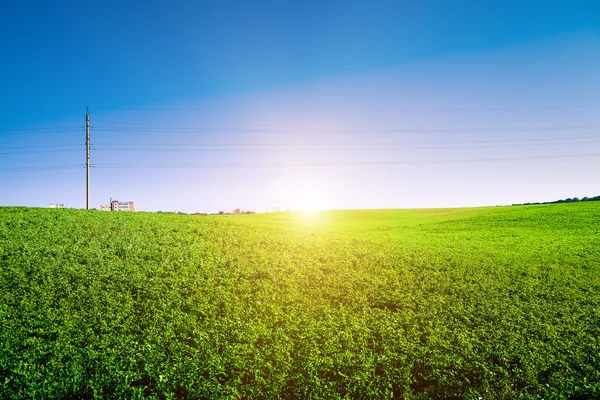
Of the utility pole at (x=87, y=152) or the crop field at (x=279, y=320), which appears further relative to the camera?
the utility pole at (x=87, y=152)

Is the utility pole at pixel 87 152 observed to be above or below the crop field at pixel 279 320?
above

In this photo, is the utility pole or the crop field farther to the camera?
the utility pole

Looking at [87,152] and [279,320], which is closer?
[279,320]

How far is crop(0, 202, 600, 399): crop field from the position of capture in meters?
8.80

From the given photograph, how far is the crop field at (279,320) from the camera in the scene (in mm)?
8797

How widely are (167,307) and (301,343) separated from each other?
534 centimetres

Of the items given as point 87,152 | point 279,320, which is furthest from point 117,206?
point 279,320

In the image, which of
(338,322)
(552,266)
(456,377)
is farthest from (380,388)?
(552,266)

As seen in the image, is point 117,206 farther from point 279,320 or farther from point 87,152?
point 279,320

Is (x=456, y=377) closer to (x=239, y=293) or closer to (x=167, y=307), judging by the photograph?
(x=239, y=293)

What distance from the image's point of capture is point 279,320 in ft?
39.6

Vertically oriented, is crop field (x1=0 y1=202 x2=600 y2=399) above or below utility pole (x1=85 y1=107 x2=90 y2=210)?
below

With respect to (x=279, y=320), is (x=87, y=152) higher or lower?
higher

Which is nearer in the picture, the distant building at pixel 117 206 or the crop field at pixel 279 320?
the crop field at pixel 279 320
